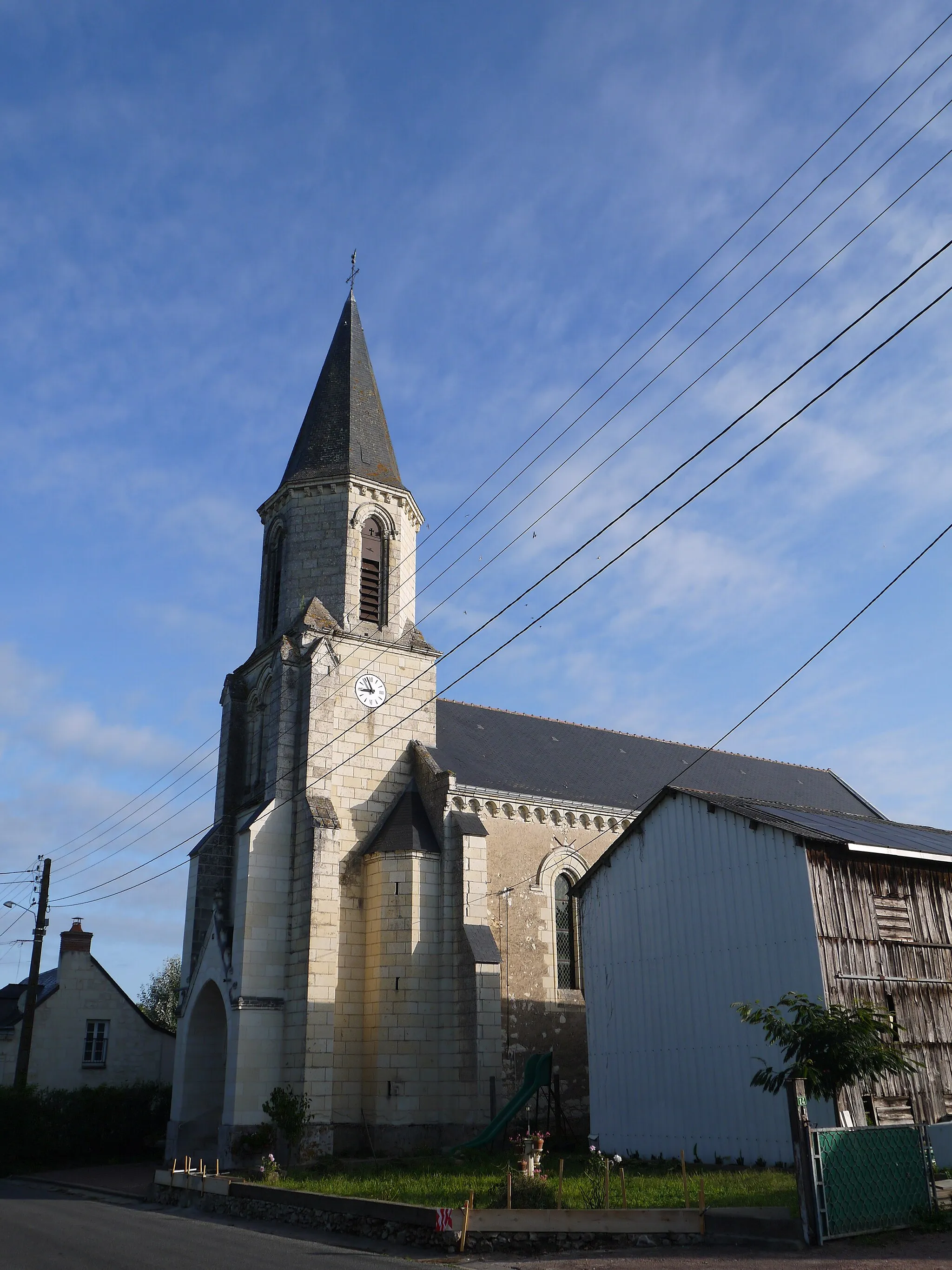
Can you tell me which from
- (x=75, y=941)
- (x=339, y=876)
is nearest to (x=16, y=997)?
(x=75, y=941)

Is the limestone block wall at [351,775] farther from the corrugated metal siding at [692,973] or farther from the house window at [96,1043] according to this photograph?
the house window at [96,1043]

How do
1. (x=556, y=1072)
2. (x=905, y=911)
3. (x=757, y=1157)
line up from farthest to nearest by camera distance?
(x=556, y=1072) < (x=905, y=911) < (x=757, y=1157)

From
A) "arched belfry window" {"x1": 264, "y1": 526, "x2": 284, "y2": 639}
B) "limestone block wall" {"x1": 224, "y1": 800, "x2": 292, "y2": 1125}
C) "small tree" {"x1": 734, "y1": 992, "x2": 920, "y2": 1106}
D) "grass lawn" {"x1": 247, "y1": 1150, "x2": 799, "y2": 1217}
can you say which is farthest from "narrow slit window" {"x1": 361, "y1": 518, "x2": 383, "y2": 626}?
"small tree" {"x1": 734, "y1": 992, "x2": 920, "y2": 1106}

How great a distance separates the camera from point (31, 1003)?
26.7 metres

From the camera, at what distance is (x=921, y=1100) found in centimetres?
1645

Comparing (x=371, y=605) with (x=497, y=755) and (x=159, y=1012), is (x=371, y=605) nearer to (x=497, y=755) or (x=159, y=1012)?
(x=497, y=755)

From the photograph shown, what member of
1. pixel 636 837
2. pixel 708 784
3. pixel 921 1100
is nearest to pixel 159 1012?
pixel 708 784

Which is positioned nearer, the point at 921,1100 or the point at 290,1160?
the point at 921,1100

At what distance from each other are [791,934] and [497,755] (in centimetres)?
1250

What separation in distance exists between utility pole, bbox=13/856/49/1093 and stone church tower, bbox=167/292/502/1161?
4.02 metres

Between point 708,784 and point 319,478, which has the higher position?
point 319,478

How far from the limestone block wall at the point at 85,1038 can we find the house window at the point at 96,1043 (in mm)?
81

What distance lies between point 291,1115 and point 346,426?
17.8m

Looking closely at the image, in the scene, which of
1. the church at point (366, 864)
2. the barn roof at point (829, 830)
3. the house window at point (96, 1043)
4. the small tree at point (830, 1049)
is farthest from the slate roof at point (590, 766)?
the house window at point (96, 1043)
